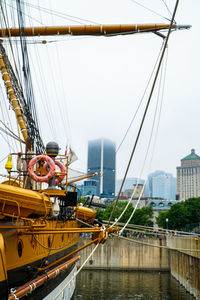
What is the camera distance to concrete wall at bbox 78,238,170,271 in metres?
50.6

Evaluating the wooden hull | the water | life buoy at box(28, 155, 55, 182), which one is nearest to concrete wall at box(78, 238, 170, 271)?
the water

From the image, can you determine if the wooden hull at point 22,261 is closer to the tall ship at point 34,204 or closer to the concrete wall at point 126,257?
the tall ship at point 34,204

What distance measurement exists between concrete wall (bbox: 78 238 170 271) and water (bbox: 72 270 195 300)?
3019 millimetres

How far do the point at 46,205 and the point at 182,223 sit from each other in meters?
74.9

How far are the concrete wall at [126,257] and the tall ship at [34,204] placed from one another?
85.0ft

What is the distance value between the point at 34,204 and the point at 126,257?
4349cm

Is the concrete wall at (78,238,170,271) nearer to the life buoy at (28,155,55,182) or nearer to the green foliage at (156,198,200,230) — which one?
the green foliage at (156,198,200,230)

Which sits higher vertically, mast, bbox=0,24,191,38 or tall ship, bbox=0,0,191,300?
mast, bbox=0,24,191,38

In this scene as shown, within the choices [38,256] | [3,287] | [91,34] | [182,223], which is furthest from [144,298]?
[182,223]

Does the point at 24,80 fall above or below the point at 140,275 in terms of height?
above

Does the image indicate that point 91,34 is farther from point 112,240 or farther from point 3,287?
point 112,240

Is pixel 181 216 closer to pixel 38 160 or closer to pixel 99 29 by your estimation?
pixel 99 29

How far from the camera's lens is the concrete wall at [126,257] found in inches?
1993

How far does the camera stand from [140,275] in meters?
45.8
